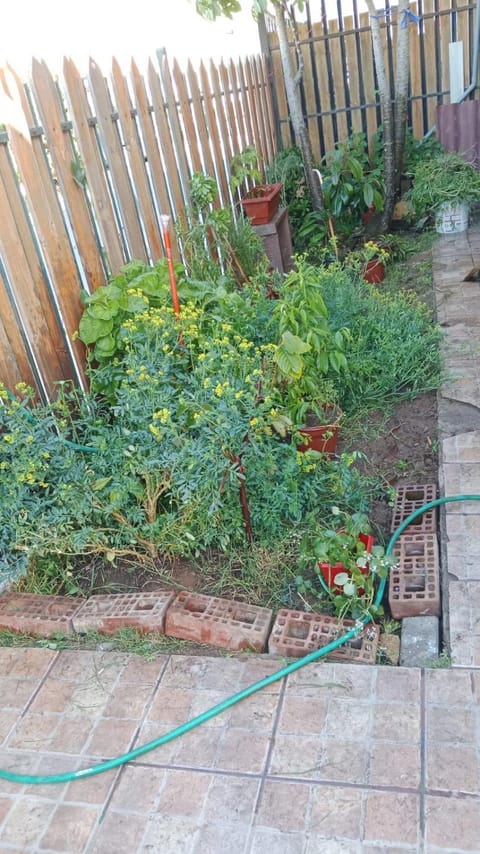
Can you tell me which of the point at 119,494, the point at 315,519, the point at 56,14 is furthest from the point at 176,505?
the point at 56,14

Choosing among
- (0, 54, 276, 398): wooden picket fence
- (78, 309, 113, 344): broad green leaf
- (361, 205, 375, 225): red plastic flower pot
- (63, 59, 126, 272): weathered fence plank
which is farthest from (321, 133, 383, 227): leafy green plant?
(78, 309, 113, 344): broad green leaf

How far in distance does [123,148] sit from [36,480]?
2.19m

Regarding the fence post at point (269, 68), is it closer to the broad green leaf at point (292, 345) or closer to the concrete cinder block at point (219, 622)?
the broad green leaf at point (292, 345)

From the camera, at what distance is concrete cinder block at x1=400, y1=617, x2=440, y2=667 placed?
220 cm

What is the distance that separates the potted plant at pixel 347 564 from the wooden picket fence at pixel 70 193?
1.53 m

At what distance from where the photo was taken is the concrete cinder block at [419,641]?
220 cm

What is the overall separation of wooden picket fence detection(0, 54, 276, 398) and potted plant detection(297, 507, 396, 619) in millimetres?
1528

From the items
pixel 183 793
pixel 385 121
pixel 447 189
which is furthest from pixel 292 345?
pixel 385 121

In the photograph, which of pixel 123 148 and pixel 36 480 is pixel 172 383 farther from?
pixel 123 148

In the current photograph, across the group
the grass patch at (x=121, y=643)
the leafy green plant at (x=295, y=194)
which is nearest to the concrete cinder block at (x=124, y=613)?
the grass patch at (x=121, y=643)

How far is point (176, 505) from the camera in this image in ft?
9.81

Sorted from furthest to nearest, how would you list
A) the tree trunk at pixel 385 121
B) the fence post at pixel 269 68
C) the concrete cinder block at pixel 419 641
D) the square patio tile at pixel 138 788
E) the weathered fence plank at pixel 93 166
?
the fence post at pixel 269 68
the tree trunk at pixel 385 121
the weathered fence plank at pixel 93 166
the concrete cinder block at pixel 419 641
the square patio tile at pixel 138 788

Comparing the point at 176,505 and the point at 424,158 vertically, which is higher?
the point at 424,158

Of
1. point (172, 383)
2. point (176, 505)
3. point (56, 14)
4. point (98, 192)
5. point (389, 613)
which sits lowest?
point (389, 613)
